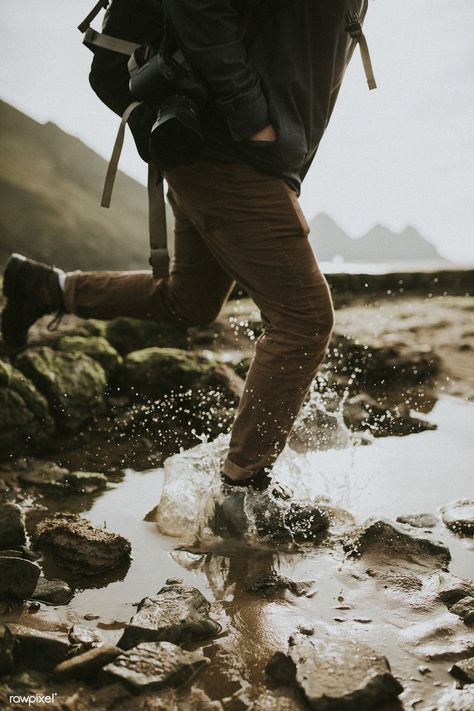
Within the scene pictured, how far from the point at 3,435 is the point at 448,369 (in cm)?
318

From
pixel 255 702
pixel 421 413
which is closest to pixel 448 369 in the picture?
pixel 421 413

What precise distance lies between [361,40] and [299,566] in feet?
5.91

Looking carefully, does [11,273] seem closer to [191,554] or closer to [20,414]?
[20,414]

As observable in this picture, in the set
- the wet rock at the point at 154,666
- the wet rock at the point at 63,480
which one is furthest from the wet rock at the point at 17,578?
the wet rock at the point at 63,480

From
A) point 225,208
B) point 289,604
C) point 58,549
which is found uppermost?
point 225,208

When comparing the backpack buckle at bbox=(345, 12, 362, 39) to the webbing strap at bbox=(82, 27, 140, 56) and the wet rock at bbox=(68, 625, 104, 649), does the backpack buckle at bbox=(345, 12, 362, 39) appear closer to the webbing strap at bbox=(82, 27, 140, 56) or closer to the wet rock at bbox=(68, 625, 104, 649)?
the webbing strap at bbox=(82, 27, 140, 56)

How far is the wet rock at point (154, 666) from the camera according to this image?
4.20 ft

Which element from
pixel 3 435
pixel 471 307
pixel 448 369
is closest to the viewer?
pixel 3 435

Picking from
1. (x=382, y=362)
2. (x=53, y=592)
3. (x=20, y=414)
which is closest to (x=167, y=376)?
(x=20, y=414)

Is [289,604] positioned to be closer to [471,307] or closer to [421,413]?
[421,413]

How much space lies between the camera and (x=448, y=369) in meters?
4.50

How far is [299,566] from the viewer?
1932 millimetres

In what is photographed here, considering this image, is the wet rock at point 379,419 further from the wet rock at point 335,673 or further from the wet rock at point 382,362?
the wet rock at point 335,673

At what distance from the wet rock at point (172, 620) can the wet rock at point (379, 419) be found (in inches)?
77.8
